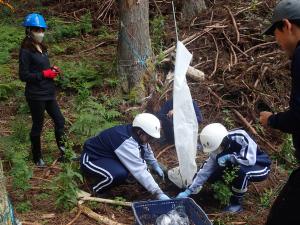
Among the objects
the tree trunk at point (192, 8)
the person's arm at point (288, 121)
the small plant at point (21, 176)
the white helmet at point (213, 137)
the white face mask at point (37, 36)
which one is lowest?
the small plant at point (21, 176)

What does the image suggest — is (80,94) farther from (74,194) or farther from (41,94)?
(74,194)

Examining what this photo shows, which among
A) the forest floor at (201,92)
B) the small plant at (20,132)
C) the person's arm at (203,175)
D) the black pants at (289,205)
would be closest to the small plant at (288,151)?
the forest floor at (201,92)

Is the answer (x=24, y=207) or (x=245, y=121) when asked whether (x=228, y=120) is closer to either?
(x=245, y=121)

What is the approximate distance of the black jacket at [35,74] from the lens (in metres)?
5.20

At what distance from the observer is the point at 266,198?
4.88 meters

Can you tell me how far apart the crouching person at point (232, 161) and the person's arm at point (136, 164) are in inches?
13.1

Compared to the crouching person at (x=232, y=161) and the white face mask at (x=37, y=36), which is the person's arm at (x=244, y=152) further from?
the white face mask at (x=37, y=36)

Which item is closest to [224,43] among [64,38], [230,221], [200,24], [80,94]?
[200,24]

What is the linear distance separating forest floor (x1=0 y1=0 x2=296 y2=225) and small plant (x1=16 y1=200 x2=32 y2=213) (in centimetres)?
1

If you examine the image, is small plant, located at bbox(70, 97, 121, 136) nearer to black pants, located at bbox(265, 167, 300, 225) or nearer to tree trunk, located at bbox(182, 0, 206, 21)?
black pants, located at bbox(265, 167, 300, 225)

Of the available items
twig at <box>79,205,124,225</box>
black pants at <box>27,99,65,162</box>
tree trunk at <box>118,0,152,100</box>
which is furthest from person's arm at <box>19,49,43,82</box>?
tree trunk at <box>118,0,152,100</box>

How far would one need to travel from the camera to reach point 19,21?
37.5 ft

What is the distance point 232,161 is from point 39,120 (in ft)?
7.87

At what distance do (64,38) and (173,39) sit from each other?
2.95 metres
